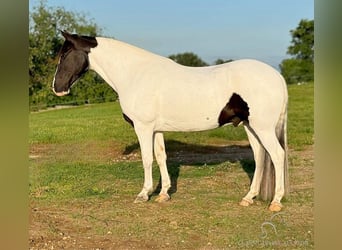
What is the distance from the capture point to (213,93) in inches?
162

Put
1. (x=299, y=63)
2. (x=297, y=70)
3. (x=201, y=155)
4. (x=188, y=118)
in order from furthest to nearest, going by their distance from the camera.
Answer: (x=297, y=70), (x=299, y=63), (x=201, y=155), (x=188, y=118)

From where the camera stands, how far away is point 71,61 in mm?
4441

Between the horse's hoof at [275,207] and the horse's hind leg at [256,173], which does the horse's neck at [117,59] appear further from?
Result: the horse's hoof at [275,207]

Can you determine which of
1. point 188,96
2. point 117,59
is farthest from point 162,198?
point 117,59

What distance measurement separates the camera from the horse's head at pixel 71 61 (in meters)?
4.44

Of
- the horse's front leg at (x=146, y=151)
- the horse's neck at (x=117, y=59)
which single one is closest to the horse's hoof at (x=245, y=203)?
the horse's front leg at (x=146, y=151)

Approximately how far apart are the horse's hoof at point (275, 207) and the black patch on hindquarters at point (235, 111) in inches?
34.0

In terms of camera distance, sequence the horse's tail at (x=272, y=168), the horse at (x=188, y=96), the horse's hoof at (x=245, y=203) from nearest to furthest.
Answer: the horse at (x=188, y=96)
the horse's tail at (x=272, y=168)
the horse's hoof at (x=245, y=203)

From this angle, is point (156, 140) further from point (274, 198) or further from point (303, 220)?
point (303, 220)

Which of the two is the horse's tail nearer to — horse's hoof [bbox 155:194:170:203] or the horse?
the horse

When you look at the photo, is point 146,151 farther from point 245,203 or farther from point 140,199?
point 245,203

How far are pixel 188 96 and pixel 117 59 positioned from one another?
3.01ft

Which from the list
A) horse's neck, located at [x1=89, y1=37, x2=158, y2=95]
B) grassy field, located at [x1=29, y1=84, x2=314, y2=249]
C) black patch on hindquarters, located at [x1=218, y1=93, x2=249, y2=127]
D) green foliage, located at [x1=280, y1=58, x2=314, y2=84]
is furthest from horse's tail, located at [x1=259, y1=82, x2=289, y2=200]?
green foliage, located at [x1=280, y1=58, x2=314, y2=84]
